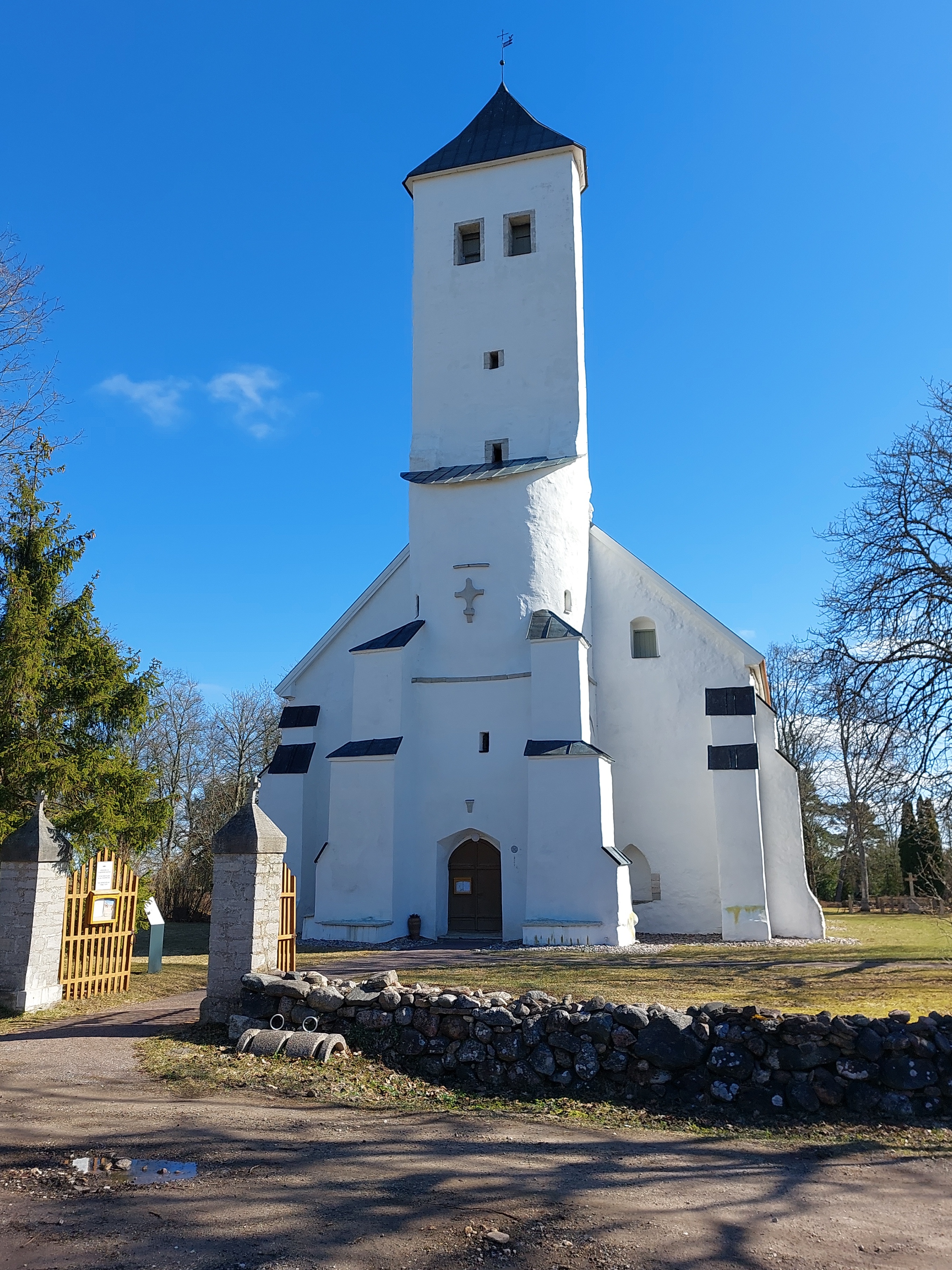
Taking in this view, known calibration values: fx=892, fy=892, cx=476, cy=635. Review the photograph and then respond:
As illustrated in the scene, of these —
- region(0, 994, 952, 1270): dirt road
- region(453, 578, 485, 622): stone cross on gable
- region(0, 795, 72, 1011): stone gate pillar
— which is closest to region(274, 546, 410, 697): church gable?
region(453, 578, 485, 622): stone cross on gable

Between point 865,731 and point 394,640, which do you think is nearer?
point 865,731

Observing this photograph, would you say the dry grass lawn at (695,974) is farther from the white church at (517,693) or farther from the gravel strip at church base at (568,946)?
the white church at (517,693)

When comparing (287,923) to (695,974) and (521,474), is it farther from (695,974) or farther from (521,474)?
(521,474)

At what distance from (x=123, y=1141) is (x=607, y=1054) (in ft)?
13.7

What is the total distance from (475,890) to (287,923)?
10.00 meters

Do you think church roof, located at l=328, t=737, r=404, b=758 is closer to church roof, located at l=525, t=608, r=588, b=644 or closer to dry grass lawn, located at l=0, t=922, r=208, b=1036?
church roof, located at l=525, t=608, r=588, b=644

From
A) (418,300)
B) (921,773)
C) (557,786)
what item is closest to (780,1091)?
(921,773)

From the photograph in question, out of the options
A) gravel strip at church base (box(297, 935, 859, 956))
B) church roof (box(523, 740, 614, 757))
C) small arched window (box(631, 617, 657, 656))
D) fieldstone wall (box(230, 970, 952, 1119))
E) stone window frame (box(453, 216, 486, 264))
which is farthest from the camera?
stone window frame (box(453, 216, 486, 264))

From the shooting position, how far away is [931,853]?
481 inches

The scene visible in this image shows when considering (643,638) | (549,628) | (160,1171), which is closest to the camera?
(160,1171)

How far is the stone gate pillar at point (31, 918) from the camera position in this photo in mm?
11414

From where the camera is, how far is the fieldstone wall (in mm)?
7469

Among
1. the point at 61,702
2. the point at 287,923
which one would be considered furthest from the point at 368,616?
the point at 287,923

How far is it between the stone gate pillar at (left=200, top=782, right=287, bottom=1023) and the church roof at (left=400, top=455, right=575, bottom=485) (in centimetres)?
1287
